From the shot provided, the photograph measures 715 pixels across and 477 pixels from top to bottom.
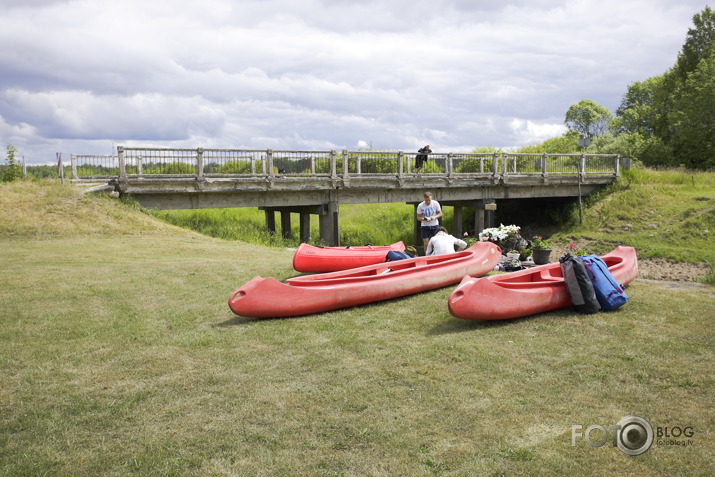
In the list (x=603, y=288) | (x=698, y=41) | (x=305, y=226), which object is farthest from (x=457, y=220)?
(x=698, y=41)

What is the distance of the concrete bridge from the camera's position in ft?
59.5

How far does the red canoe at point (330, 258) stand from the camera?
10.6 m

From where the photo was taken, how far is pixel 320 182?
20109mm

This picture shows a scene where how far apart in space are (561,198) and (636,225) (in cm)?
→ 446

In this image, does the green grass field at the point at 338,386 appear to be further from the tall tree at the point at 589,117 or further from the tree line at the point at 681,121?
the tall tree at the point at 589,117

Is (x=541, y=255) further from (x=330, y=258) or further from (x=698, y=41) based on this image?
(x=698, y=41)

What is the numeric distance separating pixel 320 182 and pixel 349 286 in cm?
1237

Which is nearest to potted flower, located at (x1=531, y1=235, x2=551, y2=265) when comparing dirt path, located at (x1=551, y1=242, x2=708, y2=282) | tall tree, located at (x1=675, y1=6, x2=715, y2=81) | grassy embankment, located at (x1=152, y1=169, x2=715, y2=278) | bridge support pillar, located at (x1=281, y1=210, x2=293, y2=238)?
dirt path, located at (x1=551, y1=242, x2=708, y2=282)

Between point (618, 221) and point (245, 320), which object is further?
point (618, 221)

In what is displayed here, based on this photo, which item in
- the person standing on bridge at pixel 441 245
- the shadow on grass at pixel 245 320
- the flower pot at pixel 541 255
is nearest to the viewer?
the shadow on grass at pixel 245 320

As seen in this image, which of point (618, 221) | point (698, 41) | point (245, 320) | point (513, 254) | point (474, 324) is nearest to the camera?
point (474, 324)

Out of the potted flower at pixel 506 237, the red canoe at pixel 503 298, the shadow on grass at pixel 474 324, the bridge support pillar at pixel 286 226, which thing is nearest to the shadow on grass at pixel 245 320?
the shadow on grass at pixel 474 324

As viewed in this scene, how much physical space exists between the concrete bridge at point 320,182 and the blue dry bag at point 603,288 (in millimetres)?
12806

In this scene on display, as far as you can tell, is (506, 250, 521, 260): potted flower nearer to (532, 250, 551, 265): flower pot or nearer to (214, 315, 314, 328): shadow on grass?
(532, 250, 551, 265): flower pot
